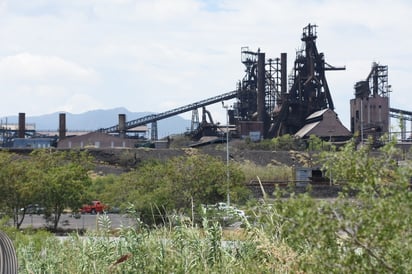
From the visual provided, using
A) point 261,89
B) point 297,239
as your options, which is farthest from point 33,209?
point 261,89

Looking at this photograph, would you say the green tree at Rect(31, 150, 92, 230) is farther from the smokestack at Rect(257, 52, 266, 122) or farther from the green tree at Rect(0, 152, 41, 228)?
the smokestack at Rect(257, 52, 266, 122)

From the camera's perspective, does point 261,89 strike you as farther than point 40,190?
Yes

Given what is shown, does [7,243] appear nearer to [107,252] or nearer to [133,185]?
[107,252]

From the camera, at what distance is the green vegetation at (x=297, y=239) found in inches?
197

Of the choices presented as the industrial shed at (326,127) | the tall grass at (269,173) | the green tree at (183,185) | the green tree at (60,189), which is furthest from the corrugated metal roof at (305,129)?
the green tree at (60,189)

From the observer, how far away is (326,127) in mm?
78312

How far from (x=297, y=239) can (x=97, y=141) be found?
83061 mm

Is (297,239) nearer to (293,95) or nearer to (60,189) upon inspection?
(60,189)

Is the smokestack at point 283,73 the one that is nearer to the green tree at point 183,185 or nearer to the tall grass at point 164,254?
the green tree at point 183,185

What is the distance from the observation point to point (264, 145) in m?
74.2

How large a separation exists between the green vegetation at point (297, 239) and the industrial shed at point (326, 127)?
6690cm

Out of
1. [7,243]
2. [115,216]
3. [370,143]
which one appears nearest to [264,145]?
[115,216]

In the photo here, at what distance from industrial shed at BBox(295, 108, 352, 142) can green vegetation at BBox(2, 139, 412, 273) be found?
66903 mm

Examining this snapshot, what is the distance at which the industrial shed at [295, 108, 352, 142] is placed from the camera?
77938 mm
